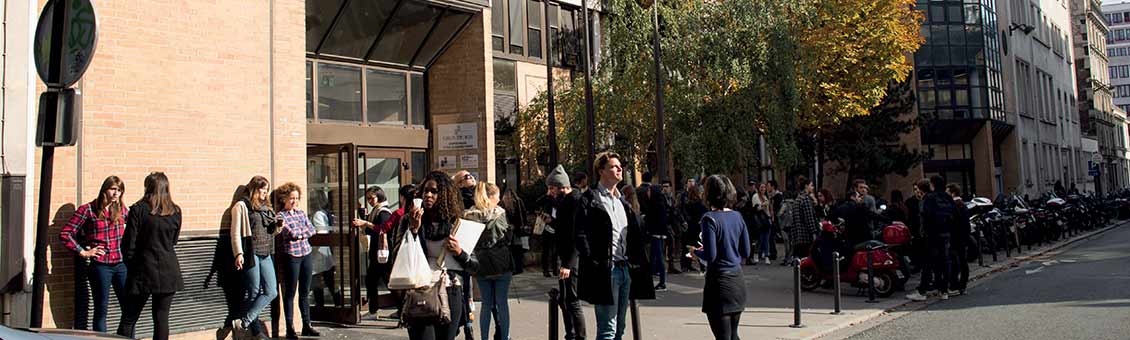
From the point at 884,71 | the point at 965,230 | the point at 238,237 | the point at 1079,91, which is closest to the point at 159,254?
the point at 238,237

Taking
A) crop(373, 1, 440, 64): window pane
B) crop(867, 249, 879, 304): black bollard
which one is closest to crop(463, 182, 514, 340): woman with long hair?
crop(867, 249, 879, 304): black bollard

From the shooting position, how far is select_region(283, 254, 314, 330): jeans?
881 centimetres

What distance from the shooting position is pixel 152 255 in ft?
23.9

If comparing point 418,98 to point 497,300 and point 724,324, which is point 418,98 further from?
point 724,324

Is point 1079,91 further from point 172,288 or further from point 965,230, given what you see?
point 172,288

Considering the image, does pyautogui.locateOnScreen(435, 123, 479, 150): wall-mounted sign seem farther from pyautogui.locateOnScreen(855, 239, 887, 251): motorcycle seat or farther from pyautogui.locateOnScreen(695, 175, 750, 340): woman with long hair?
pyautogui.locateOnScreen(695, 175, 750, 340): woman with long hair

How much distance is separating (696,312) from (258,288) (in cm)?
493

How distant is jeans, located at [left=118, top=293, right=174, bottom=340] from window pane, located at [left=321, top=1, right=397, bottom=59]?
7731 millimetres

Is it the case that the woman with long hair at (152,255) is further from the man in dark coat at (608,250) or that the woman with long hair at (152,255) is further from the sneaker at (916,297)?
the sneaker at (916,297)

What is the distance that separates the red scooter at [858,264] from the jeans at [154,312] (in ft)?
26.6

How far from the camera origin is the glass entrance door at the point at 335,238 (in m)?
9.75

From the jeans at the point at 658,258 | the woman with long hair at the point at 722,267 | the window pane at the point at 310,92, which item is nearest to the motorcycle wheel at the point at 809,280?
the jeans at the point at 658,258

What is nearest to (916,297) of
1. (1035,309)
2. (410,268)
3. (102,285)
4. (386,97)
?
(1035,309)

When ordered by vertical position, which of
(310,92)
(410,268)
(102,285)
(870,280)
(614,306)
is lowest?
(870,280)
